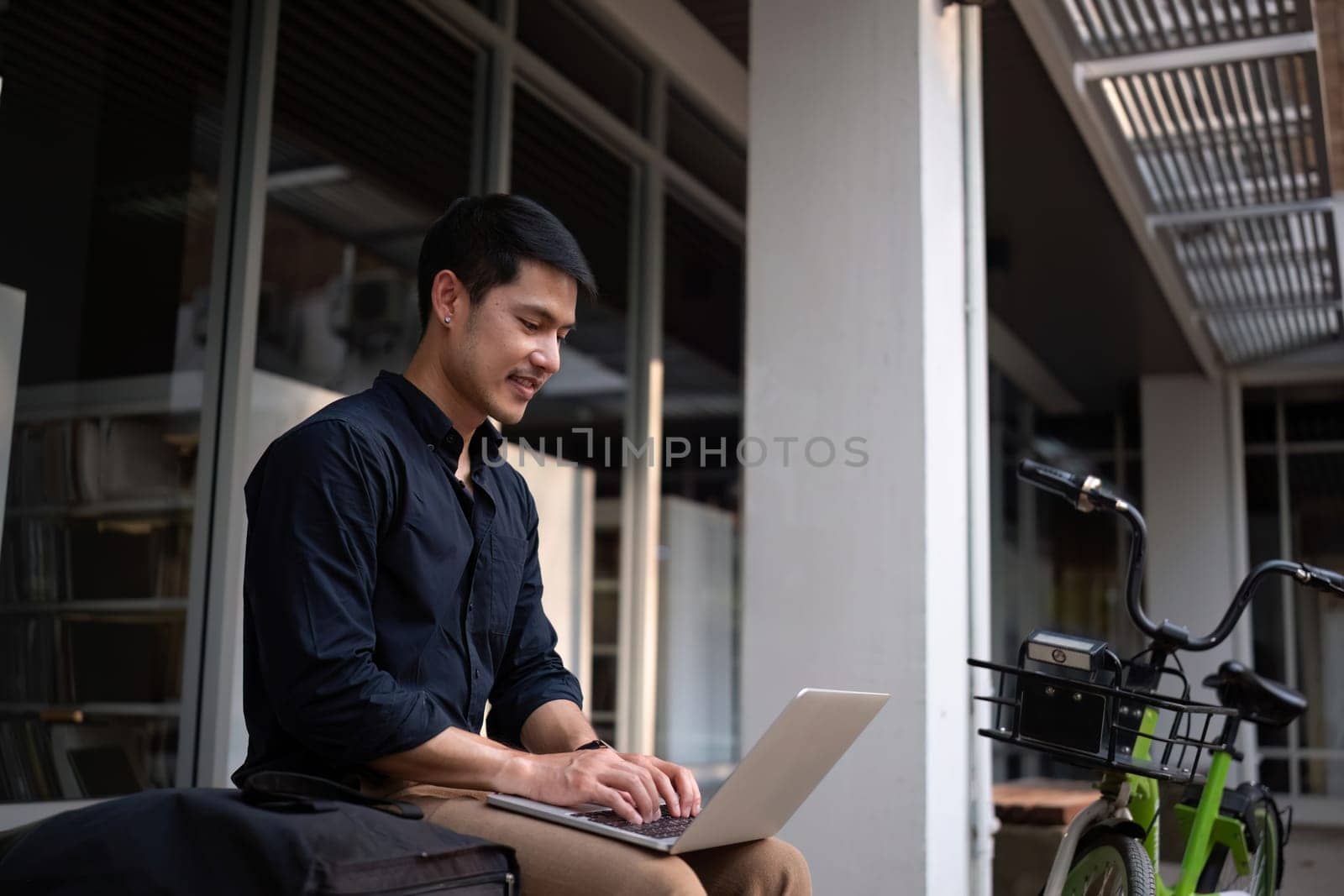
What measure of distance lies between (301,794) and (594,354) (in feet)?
15.1

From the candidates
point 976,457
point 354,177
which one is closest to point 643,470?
point 354,177

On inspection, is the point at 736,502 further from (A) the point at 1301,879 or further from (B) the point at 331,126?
(B) the point at 331,126

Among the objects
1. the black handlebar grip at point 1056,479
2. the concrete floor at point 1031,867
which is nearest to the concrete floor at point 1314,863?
the concrete floor at point 1031,867

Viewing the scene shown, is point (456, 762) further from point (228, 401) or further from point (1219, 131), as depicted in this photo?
point (1219, 131)

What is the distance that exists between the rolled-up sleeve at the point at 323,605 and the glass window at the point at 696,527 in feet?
13.6

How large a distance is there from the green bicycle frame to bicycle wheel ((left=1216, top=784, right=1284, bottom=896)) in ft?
1.72

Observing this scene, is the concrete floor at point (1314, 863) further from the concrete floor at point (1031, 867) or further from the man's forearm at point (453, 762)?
the man's forearm at point (453, 762)

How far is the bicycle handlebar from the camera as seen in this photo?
2.69m

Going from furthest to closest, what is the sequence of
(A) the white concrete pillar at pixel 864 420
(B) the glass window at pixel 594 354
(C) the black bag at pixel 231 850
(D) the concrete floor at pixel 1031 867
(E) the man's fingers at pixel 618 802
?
(B) the glass window at pixel 594 354
(D) the concrete floor at pixel 1031 867
(A) the white concrete pillar at pixel 864 420
(E) the man's fingers at pixel 618 802
(C) the black bag at pixel 231 850

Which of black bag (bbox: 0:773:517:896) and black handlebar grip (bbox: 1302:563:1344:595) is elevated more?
black handlebar grip (bbox: 1302:563:1344:595)

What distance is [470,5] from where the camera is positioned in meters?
4.59

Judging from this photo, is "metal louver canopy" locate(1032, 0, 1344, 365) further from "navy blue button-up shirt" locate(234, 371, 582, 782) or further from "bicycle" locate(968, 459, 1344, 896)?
"navy blue button-up shirt" locate(234, 371, 582, 782)

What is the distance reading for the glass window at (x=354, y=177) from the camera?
147 inches

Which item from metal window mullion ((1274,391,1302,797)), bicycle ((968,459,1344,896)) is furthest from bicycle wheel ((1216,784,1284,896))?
metal window mullion ((1274,391,1302,797))
